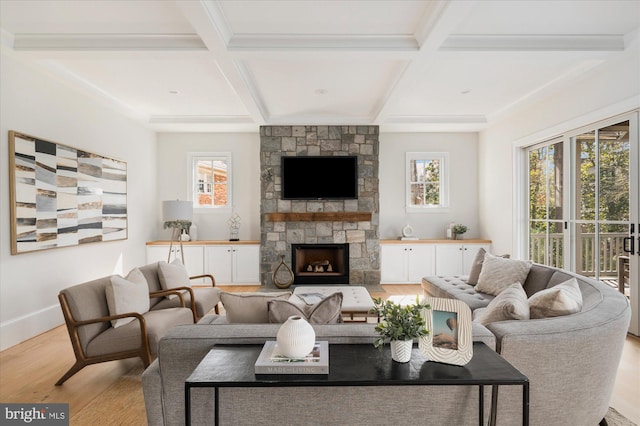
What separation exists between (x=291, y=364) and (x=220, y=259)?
5.15 m

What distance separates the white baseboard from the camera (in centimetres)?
340

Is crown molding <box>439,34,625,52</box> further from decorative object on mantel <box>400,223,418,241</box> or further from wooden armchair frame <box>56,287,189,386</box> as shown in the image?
decorative object on mantel <box>400,223,418,241</box>

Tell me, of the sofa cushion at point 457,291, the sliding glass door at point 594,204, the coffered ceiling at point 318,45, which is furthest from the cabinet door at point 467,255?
the coffered ceiling at point 318,45

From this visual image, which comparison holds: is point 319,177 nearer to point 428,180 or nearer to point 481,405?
point 428,180

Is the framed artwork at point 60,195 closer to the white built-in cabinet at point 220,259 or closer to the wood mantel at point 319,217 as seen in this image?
the white built-in cabinet at point 220,259

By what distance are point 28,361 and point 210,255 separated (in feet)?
10.7

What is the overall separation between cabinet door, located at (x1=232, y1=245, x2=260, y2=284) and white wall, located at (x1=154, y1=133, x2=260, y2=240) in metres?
0.46

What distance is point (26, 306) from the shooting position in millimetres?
3662

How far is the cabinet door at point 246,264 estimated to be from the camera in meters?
6.29

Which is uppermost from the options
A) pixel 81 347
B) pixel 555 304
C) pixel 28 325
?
pixel 555 304

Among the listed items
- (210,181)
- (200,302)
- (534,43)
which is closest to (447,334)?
(200,302)

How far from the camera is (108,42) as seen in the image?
10.6 ft

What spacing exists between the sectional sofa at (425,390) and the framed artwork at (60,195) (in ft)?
9.41

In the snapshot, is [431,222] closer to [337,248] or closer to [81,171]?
[337,248]
